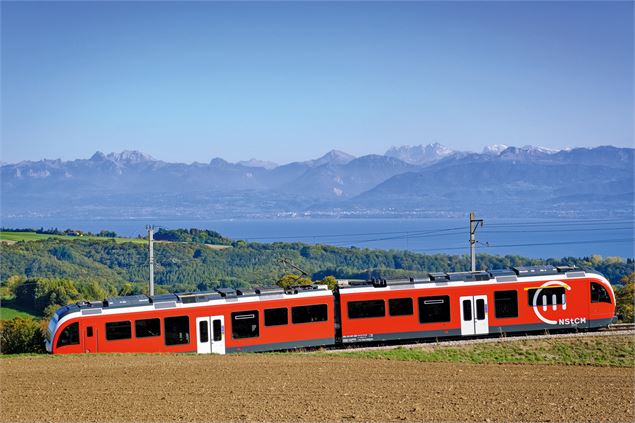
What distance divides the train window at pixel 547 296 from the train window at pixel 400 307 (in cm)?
470

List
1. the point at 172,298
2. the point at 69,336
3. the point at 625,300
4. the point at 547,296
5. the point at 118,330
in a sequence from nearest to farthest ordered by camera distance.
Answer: the point at 69,336 < the point at 118,330 < the point at 172,298 < the point at 547,296 < the point at 625,300

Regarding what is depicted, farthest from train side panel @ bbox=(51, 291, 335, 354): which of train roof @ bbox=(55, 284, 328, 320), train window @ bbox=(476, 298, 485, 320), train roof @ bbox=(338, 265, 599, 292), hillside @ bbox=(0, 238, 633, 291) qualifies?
hillside @ bbox=(0, 238, 633, 291)

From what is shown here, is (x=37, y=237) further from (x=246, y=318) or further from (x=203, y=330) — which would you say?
(x=246, y=318)

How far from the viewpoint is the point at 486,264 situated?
103 m

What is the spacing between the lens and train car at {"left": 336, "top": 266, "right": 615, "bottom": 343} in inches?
1112

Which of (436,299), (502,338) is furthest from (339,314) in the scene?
(502,338)

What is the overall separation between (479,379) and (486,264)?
279 ft

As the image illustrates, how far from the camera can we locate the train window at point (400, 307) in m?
28.4

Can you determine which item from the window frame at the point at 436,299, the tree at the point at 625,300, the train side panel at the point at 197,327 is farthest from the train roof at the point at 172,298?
the tree at the point at 625,300

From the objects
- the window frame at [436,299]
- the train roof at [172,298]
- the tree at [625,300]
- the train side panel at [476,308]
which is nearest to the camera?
the train roof at [172,298]

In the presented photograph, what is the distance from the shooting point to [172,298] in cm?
2669

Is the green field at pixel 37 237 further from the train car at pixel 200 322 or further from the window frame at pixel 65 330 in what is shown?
the window frame at pixel 65 330

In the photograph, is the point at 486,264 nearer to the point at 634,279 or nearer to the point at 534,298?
the point at 634,279

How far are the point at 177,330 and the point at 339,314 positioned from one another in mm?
5923
